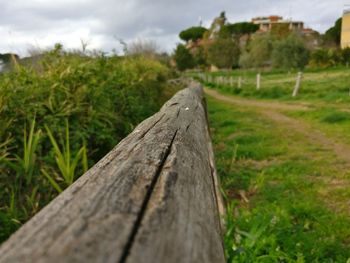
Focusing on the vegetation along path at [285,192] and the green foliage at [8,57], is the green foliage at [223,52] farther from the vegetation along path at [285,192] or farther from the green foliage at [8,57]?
the green foliage at [8,57]

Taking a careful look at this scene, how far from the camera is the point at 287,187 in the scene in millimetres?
4789

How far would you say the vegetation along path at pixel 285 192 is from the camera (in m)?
3.00

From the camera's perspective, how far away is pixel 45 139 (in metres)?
3.65

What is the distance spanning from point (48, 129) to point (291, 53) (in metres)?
35.6

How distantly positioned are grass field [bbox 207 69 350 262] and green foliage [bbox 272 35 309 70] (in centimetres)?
2732

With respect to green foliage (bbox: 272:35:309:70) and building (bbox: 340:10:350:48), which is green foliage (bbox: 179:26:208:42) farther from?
green foliage (bbox: 272:35:309:70)

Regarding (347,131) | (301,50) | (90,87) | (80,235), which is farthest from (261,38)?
(80,235)

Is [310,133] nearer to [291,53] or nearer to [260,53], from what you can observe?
[291,53]

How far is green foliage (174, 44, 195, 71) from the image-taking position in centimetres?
5497

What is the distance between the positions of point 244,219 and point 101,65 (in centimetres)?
366

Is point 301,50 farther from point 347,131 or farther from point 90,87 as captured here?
point 90,87

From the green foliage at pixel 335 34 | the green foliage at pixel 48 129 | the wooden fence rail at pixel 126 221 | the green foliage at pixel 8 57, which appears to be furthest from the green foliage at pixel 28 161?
the green foliage at pixel 335 34

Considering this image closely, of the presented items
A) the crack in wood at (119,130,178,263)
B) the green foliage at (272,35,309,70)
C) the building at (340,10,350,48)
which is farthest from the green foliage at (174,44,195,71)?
the crack in wood at (119,130,178,263)

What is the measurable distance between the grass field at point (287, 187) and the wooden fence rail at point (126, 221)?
5.37 feet
